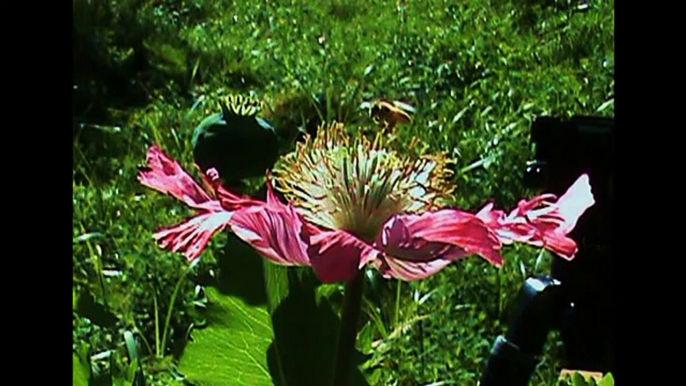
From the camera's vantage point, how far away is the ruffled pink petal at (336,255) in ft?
1.28

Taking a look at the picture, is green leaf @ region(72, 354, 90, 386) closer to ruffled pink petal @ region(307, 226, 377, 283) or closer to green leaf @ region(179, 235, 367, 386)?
green leaf @ region(179, 235, 367, 386)

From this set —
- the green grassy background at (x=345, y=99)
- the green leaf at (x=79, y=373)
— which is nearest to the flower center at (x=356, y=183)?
the green leaf at (x=79, y=373)

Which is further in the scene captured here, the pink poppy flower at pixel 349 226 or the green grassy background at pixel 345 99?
the green grassy background at pixel 345 99

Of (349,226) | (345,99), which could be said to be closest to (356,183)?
(349,226)

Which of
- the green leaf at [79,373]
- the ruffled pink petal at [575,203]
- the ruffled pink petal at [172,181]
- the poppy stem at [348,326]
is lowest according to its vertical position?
the green leaf at [79,373]

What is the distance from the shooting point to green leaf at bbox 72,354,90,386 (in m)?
0.50

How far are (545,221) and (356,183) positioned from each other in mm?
86

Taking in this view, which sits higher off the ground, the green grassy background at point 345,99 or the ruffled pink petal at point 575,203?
the ruffled pink petal at point 575,203

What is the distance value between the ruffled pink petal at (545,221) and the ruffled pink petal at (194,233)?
0.09m

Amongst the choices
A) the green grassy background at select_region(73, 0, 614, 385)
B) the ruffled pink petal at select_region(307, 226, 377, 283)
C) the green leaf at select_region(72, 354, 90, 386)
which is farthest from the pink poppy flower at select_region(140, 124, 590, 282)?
the green grassy background at select_region(73, 0, 614, 385)

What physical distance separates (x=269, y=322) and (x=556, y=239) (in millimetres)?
135

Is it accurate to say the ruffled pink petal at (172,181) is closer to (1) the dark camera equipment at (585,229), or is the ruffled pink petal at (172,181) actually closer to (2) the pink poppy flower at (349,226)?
(2) the pink poppy flower at (349,226)

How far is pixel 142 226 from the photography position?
5.17 ft
